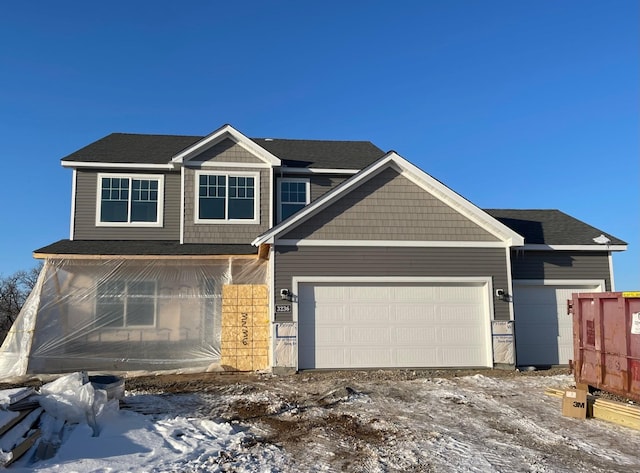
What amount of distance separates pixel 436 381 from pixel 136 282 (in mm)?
7931

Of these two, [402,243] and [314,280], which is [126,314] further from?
[402,243]

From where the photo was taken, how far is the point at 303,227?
1216 centimetres

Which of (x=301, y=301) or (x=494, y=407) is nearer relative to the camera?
(x=494, y=407)

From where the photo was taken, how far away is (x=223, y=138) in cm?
1473

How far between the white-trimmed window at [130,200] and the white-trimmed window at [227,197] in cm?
127

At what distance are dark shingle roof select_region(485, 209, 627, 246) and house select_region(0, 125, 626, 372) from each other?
2.6 inches

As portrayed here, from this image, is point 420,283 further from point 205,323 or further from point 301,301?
point 205,323

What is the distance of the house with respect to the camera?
12078 millimetres

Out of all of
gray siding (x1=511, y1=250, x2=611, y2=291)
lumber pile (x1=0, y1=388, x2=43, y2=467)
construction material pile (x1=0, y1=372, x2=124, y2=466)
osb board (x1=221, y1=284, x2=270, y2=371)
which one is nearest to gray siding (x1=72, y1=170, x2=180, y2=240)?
osb board (x1=221, y1=284, x2=270, y2=371)

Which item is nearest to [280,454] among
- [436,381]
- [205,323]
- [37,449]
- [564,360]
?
[37,449]

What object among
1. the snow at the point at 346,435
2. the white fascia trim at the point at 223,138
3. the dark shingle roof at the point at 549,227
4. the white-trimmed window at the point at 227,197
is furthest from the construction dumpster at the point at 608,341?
the white fascia trim at the point at 223,138

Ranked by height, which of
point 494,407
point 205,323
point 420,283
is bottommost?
point 494,407

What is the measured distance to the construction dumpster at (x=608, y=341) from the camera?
7.48m

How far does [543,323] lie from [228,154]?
984cm
